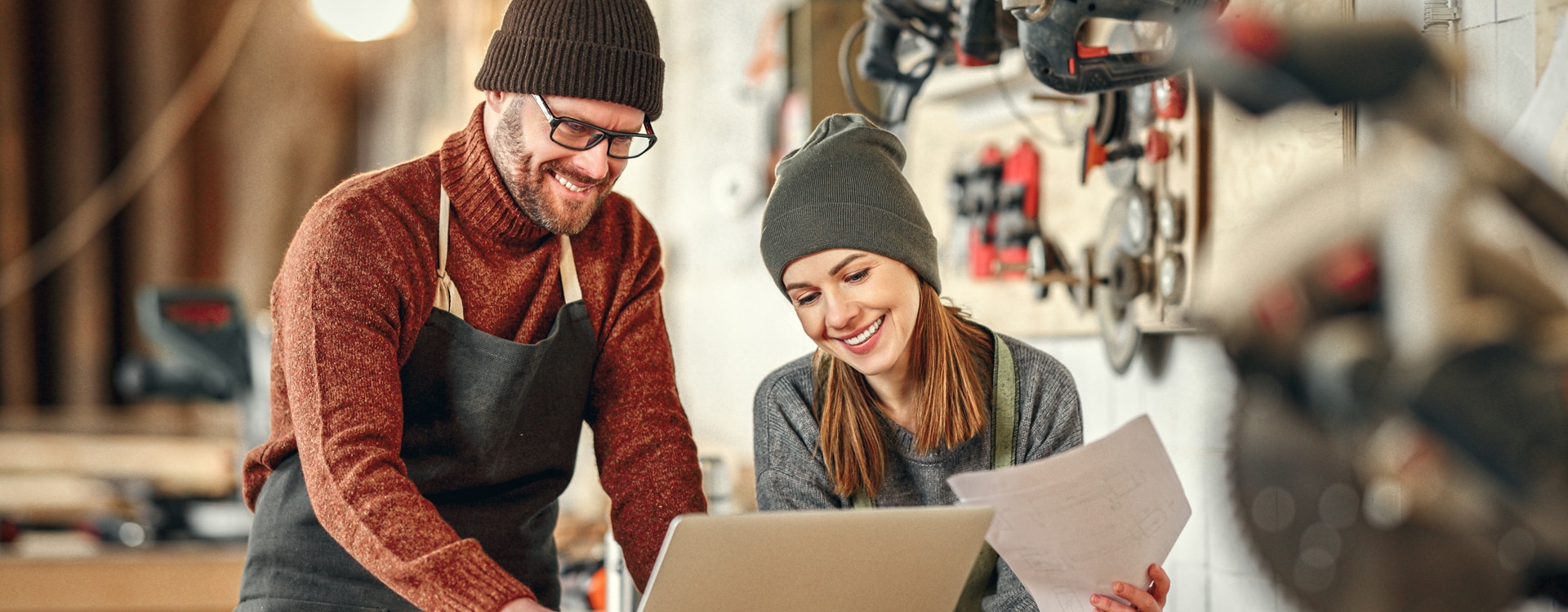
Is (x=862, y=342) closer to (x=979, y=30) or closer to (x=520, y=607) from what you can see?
(x=520, y=607)

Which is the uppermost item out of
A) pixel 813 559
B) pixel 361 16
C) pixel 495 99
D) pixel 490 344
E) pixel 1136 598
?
pixel 361 16

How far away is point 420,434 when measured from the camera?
137 centimetres

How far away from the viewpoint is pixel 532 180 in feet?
4.52

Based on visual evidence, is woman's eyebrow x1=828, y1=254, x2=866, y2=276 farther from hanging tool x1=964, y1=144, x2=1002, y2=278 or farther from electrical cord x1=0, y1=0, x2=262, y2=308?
electrical cord x1=0, y1=0, x2=262, y2=308

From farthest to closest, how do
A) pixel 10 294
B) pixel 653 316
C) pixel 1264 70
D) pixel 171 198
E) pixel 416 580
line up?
1. pixel 171 198
2. pixel 10 294
3. pixel 653 316
4. pixel 416 580
5. pixel 1264 70

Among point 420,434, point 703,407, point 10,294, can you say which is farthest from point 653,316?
point 10,294

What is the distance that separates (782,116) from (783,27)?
9.3 inches

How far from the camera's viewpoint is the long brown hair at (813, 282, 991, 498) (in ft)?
5.02

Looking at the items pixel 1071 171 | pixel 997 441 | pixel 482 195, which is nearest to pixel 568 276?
pixel 482 195

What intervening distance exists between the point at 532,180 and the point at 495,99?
122 millimetres

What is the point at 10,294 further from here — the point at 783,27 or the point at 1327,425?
the point at 1327,425

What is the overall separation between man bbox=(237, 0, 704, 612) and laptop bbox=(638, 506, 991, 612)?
31cm

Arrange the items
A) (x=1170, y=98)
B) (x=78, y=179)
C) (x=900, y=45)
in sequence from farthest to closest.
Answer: (x=78, y=179) → (x=900, y=45) → (x=1170, y=98)

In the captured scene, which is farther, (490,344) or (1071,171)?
(1071,171)
